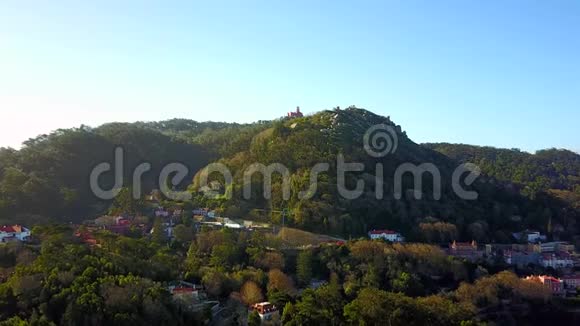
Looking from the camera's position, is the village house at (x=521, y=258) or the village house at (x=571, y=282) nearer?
the village house at (x=571, y=282)

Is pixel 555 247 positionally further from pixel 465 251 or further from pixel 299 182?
pixel 299 182

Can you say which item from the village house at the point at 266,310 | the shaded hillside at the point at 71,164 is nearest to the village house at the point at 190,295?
the village house at the point at 266,310

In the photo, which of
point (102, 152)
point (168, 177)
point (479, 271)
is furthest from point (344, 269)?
point (102, 152)

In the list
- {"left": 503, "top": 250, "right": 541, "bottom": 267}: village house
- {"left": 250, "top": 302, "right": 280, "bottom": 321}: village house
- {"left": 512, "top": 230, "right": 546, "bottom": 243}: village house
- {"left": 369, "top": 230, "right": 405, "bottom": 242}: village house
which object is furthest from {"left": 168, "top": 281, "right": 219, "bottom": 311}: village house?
{"left": 512, "top": 230, "right": 546, "bottom": 243}: village house

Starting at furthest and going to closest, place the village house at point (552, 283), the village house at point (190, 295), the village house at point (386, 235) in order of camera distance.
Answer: the village house at point (386, 235) < the village house at point (552, 283) < the village house at point (190, 295)

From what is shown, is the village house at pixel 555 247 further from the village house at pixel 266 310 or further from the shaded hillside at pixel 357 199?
the village house at pixel 266 310

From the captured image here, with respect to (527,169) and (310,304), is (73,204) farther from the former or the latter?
(527,169)

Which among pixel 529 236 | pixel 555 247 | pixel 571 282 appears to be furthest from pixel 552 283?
pixel 529 236
